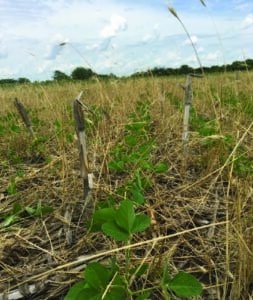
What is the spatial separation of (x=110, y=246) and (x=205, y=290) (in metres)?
0.32

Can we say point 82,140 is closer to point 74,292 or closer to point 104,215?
point 104,215

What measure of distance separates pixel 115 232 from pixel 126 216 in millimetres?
49

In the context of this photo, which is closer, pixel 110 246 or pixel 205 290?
pixel 205 290

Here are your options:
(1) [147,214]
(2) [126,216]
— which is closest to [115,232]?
(2) [126,216]

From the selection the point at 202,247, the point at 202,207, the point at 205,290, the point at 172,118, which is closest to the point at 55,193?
the point at 202,207

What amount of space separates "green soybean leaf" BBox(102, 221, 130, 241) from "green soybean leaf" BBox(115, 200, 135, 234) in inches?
0.6

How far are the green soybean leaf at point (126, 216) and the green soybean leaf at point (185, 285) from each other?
16 cm

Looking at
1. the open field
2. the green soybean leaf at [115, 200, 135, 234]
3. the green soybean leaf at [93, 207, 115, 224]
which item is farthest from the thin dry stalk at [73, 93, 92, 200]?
the green soybean leaf at [115, 200, 135, 234]

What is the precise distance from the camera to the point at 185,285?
106cm

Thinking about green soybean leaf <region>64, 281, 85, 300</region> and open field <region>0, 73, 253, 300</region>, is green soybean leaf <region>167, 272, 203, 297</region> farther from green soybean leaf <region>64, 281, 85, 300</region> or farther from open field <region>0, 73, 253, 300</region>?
green soybean leaf <region>64, 281, 85, 300</region>

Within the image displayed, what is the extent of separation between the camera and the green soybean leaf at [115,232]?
3.68 ft

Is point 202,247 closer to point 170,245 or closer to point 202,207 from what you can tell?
point 170,245

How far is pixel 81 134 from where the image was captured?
1592 mm

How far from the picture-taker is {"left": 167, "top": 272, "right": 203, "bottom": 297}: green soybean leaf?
1.04 meters
